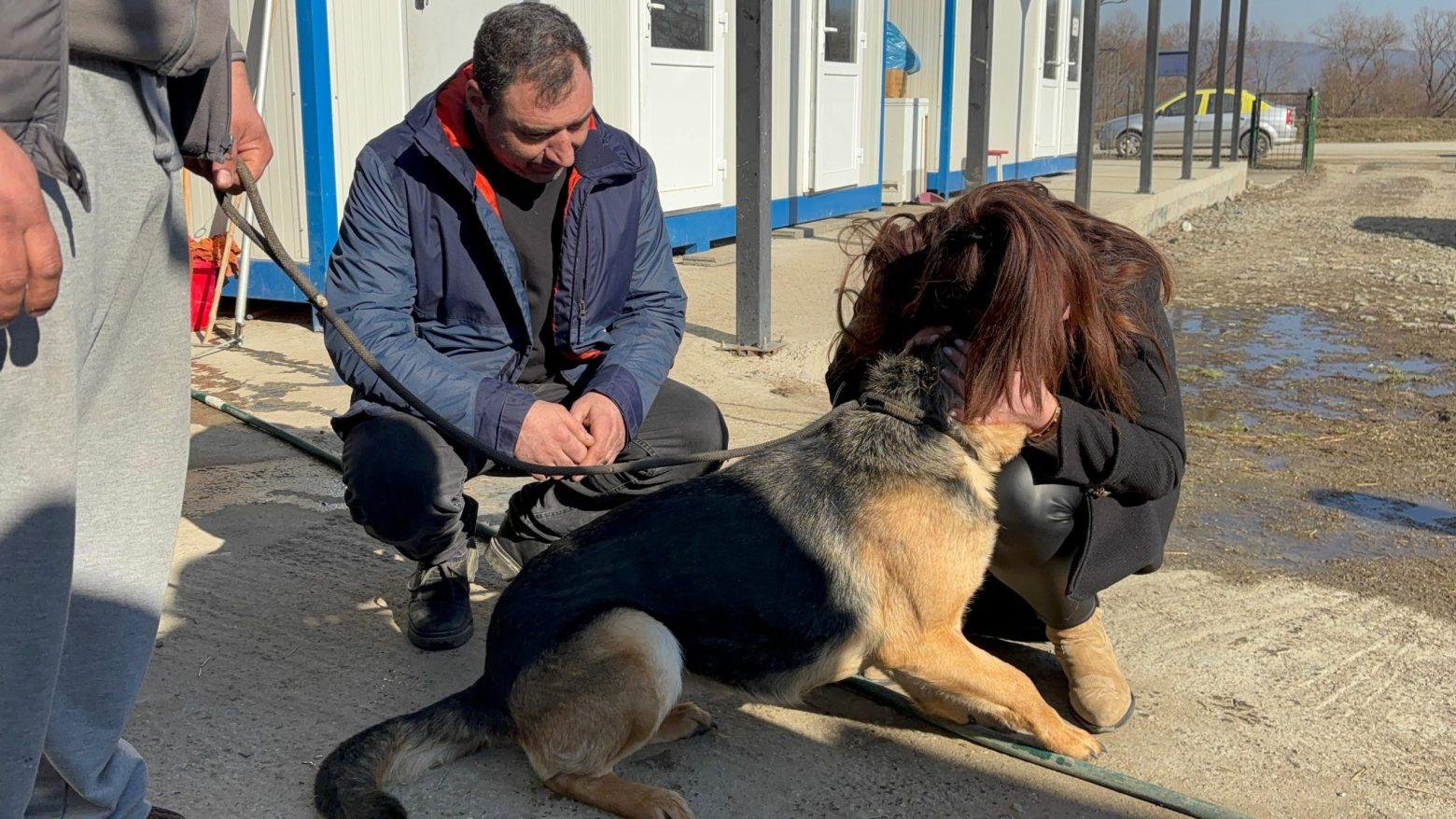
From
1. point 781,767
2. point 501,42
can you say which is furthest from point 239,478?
point 781,767

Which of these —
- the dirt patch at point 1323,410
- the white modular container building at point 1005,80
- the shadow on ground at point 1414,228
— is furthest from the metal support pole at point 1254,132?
the dirt patch at point 1323,410

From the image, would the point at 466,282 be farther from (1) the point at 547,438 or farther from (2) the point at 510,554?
(2) the point at 510,554

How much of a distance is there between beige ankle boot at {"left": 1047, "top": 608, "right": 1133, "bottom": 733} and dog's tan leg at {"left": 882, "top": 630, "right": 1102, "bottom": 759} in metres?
0.20

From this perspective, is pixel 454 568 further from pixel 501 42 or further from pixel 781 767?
pixel 501 42

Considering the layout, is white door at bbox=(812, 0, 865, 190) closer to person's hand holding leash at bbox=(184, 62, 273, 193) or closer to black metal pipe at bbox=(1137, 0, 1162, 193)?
black metal pipe at bbox=(1137, 0, 1162, 193)

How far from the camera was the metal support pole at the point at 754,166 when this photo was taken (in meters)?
6.58

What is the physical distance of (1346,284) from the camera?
35.5 ft

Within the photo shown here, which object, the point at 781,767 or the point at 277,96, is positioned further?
the point at 277,96

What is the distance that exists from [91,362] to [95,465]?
7.6 inches

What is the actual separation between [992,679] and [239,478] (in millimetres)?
3358

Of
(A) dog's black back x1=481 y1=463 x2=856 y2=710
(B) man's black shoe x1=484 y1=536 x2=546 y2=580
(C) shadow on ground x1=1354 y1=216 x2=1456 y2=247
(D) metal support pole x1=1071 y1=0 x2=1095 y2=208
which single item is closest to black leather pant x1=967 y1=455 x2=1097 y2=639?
(A) dog's black back x1=481 y1=463 x2=856 y2=710

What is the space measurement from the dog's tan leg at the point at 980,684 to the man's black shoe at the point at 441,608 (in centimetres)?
135

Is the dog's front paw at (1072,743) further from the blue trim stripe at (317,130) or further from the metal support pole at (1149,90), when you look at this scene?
the metal support pole at (1149,90)

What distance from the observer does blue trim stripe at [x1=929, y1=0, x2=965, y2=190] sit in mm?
15477
